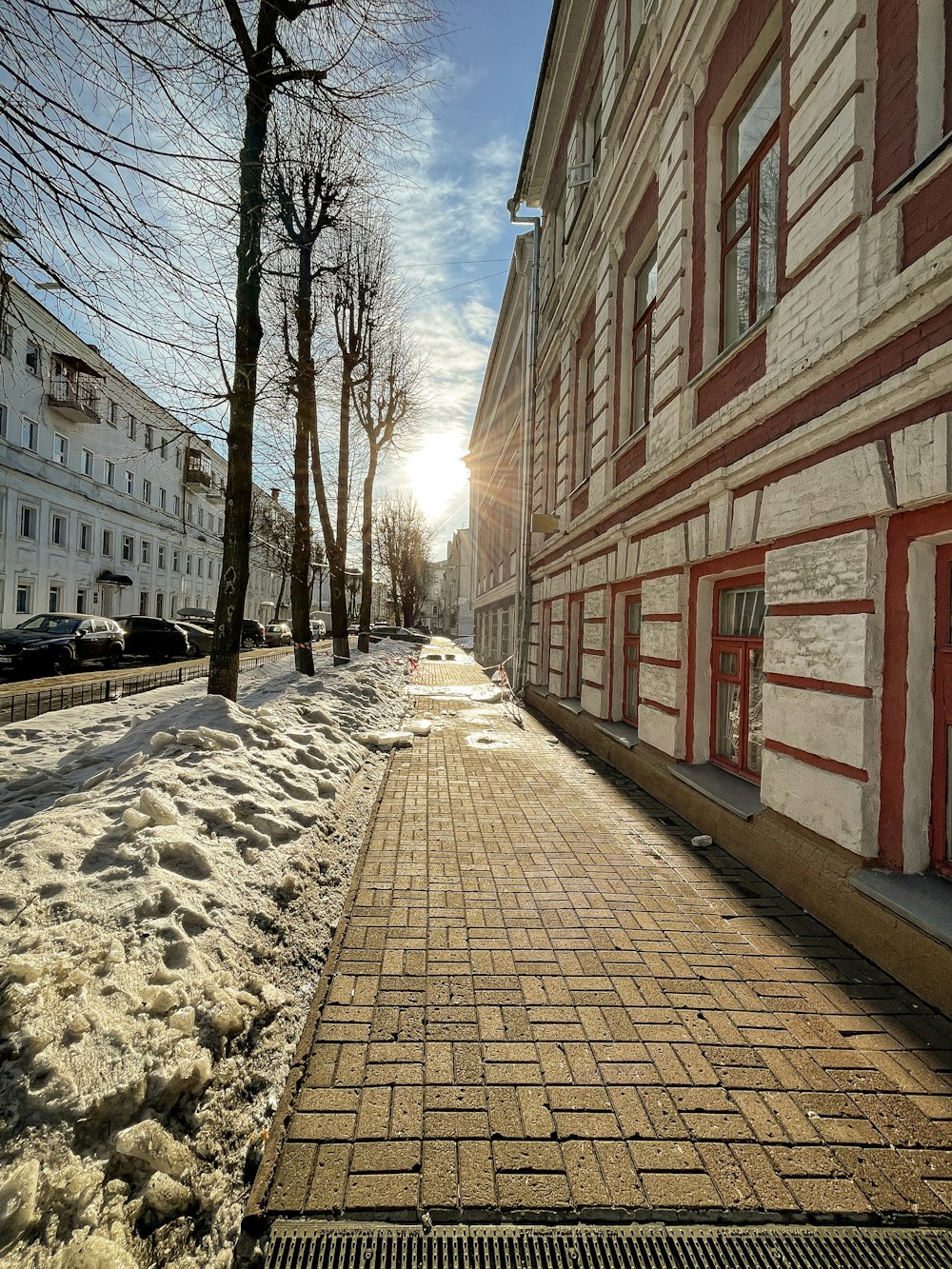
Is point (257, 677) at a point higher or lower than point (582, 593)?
lower

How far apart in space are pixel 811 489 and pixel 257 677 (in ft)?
38.0

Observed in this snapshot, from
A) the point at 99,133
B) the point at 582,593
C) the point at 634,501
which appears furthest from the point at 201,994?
the point at 582,593

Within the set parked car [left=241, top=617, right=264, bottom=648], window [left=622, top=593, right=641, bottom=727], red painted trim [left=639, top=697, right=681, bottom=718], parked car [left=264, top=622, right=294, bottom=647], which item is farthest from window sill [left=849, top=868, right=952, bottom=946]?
parked car [left=264, top=622, right=294, bottom=647]

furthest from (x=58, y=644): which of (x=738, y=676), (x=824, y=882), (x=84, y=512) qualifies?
(x=84, y=512)

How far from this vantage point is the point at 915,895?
9.67ft

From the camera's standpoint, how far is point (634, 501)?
7559 millimetres

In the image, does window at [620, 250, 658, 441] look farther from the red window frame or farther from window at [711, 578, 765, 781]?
the red window frame

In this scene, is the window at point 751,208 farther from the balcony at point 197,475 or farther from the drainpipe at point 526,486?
the balcony at point 197,475

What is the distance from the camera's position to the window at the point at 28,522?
26.0 m

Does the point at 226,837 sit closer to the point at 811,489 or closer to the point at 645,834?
the point at 645,834

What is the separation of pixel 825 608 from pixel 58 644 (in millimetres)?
17423

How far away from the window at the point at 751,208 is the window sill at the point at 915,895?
4.06 meters

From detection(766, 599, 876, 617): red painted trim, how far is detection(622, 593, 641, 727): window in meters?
3.65

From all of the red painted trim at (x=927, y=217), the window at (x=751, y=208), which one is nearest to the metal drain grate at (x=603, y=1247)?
the red painted trim at (x=927, y=217)
